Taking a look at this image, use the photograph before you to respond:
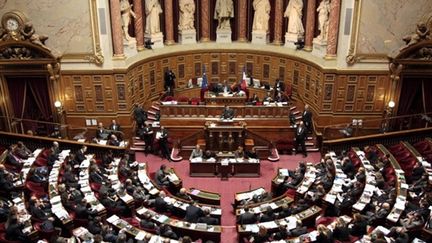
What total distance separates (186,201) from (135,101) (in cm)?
Result: 797

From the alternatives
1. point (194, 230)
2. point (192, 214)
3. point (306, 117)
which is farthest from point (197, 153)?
point (194, 230)

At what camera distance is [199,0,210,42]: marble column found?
22969mm

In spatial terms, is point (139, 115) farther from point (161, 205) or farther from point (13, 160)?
point (161, 205)

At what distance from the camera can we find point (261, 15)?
22.8 m

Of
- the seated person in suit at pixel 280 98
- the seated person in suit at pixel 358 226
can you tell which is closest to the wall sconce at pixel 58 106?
the seated person in suit at pixel 280 98

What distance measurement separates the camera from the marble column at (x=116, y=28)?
1869cm

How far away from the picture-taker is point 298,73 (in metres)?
21.3

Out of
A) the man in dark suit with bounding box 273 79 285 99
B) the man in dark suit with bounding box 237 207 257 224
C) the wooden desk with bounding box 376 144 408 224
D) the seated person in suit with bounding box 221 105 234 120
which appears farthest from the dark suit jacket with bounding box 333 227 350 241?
the man in dark suit with bounding box 273 79 285 99

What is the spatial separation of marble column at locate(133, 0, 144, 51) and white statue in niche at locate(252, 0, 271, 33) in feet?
18.8

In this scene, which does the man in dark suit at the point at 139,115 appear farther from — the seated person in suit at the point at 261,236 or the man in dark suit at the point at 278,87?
the seated person in suit at the point at 261,236

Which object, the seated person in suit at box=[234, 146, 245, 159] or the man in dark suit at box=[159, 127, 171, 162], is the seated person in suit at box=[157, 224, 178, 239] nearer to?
the seated person in suit at box=[234, 146, 245, 159]

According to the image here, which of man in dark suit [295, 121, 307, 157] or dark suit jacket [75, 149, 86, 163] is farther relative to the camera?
man in dark suit [295, 121, 307, 157]

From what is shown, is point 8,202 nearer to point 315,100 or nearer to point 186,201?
point 186,201

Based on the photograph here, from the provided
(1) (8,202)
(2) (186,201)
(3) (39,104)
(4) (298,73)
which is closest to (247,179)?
(2) (186,201)
